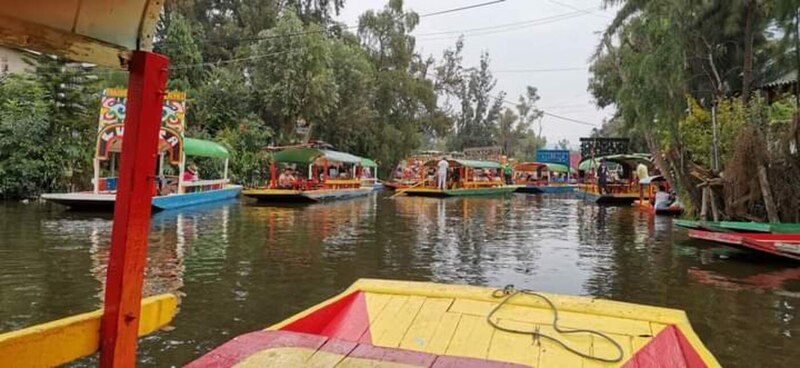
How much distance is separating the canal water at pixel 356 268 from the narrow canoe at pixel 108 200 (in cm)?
43

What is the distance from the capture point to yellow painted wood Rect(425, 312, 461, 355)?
4.20 metres

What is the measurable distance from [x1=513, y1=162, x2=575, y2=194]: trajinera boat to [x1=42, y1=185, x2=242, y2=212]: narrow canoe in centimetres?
2136

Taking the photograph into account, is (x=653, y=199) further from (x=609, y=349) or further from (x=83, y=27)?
(x=83, y=27)

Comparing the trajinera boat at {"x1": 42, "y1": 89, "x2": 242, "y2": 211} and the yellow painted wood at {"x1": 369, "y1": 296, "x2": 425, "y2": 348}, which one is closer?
the yellow painted wood at {"x1": 369, "y1": 296, "x2": 425, "y2": 348}

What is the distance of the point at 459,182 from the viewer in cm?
3094

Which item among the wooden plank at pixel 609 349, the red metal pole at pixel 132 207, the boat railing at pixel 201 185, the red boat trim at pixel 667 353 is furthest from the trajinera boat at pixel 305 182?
the red metal pole at pixel 132 207

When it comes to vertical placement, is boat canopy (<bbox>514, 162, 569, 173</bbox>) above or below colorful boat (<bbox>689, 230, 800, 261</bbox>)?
above

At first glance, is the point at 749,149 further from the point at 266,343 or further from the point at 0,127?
the point at 0,127

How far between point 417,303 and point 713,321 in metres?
3.48

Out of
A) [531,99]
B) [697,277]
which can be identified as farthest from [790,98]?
[531,99]

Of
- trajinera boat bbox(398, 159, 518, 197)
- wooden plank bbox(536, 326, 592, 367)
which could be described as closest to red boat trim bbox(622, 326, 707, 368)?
wooden plank bbox(536, 326, 592, 367)

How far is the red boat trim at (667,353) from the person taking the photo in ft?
12.2

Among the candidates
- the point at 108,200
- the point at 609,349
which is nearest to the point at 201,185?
the point at 108,200

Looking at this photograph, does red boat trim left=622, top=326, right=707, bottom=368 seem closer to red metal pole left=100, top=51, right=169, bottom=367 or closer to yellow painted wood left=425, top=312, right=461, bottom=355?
yellow painted wood left=425, top=312, right=461, bottom=355
